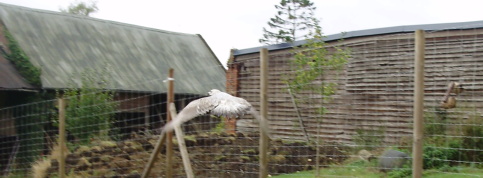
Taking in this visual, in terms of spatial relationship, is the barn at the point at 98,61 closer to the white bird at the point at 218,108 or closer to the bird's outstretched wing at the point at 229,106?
the white bird at the point at 218,108

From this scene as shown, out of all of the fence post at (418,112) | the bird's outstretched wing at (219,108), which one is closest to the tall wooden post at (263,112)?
the bird's outstretched wing at (219,108)

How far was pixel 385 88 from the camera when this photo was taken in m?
9.74

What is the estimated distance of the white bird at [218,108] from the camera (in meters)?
6.05

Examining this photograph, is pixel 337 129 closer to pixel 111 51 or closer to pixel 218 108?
pixel 218 108

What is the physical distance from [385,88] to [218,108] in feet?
14.9

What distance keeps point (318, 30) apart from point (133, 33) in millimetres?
12949

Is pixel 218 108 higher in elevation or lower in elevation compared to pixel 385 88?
lower

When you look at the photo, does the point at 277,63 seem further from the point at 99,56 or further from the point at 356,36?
the point at 99,56

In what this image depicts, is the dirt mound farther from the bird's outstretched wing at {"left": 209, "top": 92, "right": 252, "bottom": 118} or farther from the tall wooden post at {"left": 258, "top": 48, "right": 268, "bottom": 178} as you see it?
the tall wooden post at {"left": 258, "top": 48, "right": 268, "bottom": 178}

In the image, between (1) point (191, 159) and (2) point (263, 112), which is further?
(1) point (191, 159)

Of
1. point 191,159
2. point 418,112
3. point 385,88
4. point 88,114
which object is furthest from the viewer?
point 88,114

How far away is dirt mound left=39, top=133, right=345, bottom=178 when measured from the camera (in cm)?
905

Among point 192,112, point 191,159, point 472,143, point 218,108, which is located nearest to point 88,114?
point 191,159

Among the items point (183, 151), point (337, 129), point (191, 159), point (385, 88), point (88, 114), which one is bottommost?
point (191, 159)
